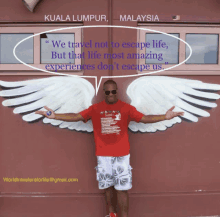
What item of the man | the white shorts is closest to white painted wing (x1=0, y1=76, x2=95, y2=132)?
the man

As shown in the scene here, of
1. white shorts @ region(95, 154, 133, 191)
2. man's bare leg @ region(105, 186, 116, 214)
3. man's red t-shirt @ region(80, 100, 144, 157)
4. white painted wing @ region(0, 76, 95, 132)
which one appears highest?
white painted wing @ region(0, 76, 95, 132)

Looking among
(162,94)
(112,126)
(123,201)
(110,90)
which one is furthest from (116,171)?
(162,94)

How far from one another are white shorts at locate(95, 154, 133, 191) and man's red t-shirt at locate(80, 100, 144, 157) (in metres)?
0.07

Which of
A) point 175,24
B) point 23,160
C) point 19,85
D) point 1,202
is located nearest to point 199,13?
point 175,24

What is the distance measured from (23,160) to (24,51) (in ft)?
5.00

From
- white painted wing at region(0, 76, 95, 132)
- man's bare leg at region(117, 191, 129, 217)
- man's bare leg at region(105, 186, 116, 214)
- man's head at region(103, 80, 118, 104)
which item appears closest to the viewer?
man's head at region(103, 80, 118, 104)

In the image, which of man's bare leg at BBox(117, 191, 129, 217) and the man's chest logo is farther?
man's bare leg at BBox(117, 191, 129, 217)

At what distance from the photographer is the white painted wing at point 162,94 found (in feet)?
9.51

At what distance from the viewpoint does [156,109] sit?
2912 mm

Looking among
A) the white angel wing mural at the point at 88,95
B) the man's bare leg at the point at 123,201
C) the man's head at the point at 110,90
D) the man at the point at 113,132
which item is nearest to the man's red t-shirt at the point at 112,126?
the man at the point at 113,132

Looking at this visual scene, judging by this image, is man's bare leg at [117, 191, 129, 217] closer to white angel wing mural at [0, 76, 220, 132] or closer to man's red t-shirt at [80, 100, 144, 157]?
man's red t-shirt at [80, 100, 144, 157]

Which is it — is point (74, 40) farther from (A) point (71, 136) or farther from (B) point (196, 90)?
(B) point (196, 90)

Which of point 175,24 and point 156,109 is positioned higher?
point 175,24

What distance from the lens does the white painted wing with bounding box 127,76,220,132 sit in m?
2.90
